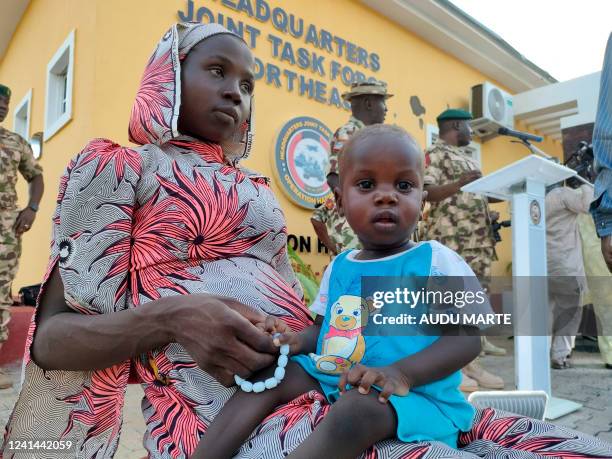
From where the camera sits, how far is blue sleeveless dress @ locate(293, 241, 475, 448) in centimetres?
89

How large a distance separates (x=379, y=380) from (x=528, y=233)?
7.46ft

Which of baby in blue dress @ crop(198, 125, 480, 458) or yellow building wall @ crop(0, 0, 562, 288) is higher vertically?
yellow building wall @ crop(0, 0, 562, 288)

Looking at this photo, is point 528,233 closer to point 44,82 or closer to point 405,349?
point 405,349

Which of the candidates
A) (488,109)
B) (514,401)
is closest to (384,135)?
(514,401)

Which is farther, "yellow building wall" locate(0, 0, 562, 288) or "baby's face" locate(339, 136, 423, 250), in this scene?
"yellow building wall" locate(0, 0, 562, 288)

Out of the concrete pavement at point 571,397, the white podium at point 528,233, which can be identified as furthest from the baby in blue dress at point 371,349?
the white podium at point 528,233

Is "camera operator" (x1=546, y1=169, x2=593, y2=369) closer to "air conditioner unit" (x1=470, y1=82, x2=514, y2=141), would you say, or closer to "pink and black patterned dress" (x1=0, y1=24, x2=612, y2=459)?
"air conditioner unit" (x1=470, y1=82, x2=514, y2=141)

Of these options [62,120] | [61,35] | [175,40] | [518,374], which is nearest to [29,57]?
[61,35]

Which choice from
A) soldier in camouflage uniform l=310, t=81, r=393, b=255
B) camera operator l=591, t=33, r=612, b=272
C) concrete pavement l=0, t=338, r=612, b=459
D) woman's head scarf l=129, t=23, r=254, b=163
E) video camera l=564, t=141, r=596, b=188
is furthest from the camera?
video camera l=564, t=141, r=596, b=188

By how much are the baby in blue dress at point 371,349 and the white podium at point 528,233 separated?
172 cm

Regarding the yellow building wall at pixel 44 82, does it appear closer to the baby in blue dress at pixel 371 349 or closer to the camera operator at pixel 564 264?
the baby in blue dress at pixel 371 349

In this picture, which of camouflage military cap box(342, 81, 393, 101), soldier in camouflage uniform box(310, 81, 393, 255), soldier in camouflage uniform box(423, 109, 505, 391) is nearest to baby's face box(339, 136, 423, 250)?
soldier in camouflage uniform box(310, 81, 393, 255)

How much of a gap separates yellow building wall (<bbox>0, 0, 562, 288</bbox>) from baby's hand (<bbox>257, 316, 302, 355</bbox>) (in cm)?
356

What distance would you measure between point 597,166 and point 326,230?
2.08m
